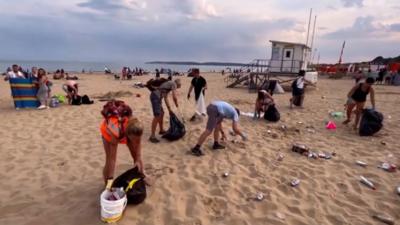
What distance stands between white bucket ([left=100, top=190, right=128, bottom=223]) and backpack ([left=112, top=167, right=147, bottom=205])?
0.16 meters

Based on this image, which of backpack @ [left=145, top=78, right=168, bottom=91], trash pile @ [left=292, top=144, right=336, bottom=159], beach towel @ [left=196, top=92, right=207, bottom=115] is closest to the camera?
trash pile @ [left=292, top=144, right=336, bottom=159]

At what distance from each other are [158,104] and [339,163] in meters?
3.52

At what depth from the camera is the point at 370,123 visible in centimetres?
578

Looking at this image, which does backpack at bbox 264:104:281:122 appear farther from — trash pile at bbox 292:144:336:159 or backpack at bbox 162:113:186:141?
backpack at bbox 162:113:186:141

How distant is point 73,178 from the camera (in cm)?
382

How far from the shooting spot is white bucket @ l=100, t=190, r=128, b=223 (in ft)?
8.95

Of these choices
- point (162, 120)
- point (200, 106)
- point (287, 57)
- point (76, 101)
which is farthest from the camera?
point (287, 57)

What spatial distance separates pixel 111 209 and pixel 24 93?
760 centimetres

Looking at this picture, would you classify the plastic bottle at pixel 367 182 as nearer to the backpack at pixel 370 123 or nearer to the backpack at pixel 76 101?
the backpack at pixel 370 123

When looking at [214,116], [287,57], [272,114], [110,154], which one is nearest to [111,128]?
[110,154]

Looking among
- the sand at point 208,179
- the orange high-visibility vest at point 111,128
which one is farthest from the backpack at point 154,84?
the orange high-visibility vest at point 111,128

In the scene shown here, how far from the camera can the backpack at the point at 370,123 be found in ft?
19.0

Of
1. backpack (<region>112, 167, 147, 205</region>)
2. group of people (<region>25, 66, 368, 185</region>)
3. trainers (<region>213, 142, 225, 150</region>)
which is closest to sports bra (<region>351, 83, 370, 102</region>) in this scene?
group of people (<region>25, 66, 368, 185</region>)

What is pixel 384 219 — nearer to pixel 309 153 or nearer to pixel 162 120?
pixel 309 153
